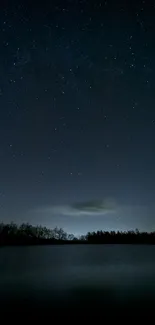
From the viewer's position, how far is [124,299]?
86.4ft

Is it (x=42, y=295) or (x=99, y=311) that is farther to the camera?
(x=42, y=295)

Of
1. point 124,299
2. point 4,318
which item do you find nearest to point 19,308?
point 4,318

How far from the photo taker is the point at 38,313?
66.5 ft

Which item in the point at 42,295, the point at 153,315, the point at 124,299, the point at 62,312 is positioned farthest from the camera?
the point at 42,295

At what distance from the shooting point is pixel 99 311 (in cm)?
2125

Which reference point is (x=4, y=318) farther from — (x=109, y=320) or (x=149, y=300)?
(x=149, y=300)

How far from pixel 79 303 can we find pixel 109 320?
6.54m

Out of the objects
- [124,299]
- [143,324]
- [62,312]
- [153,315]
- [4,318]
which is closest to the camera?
[143,324]

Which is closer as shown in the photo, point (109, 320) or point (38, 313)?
point (109, 320)

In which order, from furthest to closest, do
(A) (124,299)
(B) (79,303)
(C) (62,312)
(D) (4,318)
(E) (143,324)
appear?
(A) (124,299) < (B) (79,303) < (C) (62,312) < (D) (4,318) < (E) (143,324)

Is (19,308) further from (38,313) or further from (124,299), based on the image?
(124,299)

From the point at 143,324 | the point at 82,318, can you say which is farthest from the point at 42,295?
the point at 143,324

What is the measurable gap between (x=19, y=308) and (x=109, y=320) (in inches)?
277

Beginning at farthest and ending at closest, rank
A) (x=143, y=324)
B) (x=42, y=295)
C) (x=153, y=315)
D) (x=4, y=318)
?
(x=42, y=295), (x=153, y=315), (x=4, y=318), (x=143, y=324)
